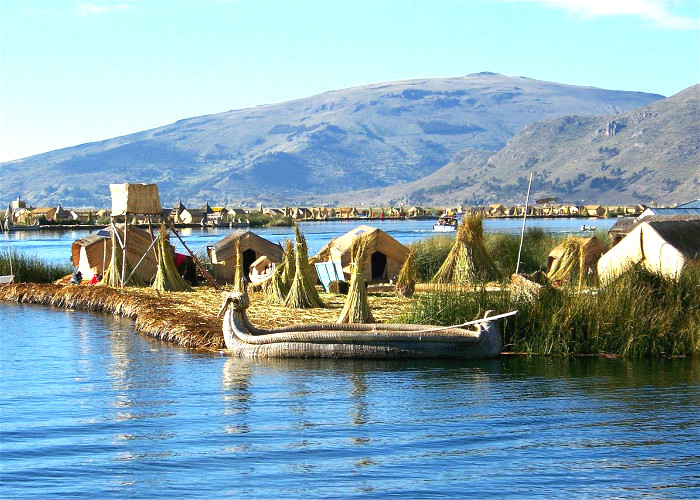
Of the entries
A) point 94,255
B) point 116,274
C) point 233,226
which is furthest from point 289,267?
point 233,226

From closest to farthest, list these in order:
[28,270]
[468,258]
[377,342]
A: [377,342]
[468,258]
[28,270]

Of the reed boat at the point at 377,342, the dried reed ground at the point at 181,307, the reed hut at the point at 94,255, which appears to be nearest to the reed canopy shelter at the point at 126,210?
the dried reed ground at the point at 181,307

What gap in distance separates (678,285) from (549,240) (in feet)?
43.9

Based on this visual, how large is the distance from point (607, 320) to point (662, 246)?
3828 mm

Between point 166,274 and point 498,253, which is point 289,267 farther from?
point 498,253

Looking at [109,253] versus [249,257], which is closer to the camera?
[249,257]

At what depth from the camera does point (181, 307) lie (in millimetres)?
19219

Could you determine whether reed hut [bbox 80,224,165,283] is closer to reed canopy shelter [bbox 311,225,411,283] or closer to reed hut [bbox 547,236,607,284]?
reed canopy shelter [bbox 311,225,411,283]

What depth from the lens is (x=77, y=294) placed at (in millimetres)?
22406

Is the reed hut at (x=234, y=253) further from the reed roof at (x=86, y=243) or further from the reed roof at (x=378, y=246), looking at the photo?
the reed roof at (x=86, y=243)

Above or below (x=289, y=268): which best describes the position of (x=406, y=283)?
below

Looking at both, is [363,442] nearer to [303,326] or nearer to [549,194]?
[303,326]

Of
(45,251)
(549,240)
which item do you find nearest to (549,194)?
(45,251)

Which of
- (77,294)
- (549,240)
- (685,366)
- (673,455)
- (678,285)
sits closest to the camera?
(673,455)
